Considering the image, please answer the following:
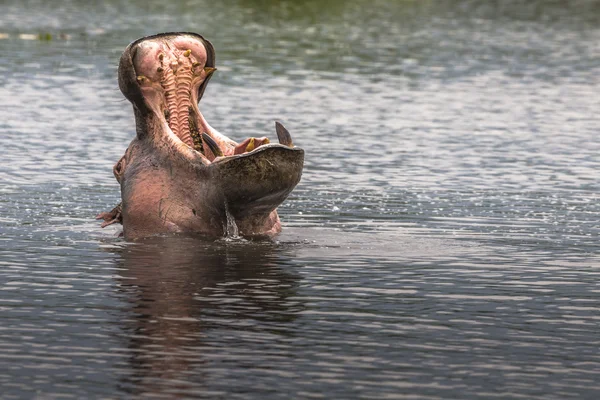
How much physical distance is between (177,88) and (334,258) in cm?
244

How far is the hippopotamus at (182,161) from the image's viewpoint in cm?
1673

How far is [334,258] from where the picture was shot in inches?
673

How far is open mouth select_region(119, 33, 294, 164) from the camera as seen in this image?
17.1 m

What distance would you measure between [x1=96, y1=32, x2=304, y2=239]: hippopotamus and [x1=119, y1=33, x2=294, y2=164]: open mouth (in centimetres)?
1

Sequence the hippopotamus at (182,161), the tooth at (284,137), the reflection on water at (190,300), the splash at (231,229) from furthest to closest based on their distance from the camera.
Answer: the splash at (231,229) < the tooth at (284,137) < the hippopotamus at (182,161) < the reflection on water at (190,300)

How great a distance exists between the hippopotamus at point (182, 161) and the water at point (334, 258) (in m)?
0.30

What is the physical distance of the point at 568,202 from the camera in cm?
2148

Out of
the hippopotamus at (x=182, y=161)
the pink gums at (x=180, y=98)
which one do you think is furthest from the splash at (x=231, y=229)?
the pink gums at (x=180, y=98)

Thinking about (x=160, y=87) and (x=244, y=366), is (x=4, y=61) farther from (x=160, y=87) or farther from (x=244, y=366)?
(x=244, y=366)

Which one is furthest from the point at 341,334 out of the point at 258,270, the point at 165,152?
the point at 165,152

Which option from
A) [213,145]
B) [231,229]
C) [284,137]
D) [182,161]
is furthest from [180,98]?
[231,229]

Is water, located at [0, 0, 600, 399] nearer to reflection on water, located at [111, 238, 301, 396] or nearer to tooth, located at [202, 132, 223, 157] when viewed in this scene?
reflection on water, located at [111, 238, 301, 396]

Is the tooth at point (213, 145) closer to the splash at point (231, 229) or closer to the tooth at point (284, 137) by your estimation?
the tooth at point (284, 137)

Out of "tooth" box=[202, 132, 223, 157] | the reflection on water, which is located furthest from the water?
"tooth" box=[202, 132, 223, 157]
